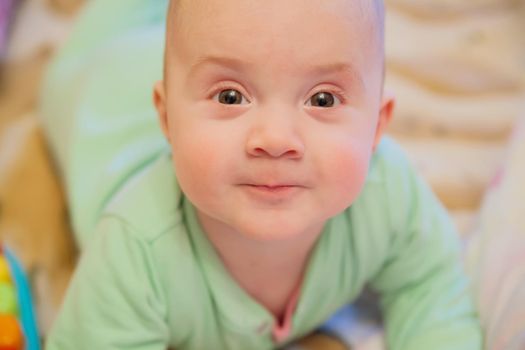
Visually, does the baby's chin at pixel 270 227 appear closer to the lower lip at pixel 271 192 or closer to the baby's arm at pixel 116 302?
the lower lip at pixel 271 192

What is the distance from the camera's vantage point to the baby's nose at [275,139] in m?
0.68

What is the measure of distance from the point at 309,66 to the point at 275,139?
0.08 m

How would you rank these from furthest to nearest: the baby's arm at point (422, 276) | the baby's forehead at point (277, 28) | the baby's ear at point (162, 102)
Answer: the baby's arm at point (422, 276), the baby's ear at point (162, 102), the baby's forehead at point (277, 28)

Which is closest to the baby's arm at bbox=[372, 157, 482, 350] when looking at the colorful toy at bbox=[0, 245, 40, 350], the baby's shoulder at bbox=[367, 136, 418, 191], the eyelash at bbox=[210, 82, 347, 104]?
the baby's shoulder at bbox=[367, 136, 418, 191]

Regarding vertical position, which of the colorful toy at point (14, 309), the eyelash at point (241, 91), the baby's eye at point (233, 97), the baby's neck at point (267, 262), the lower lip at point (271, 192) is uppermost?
the eyelash at point (241, 91)

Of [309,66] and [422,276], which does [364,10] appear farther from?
[422,276]

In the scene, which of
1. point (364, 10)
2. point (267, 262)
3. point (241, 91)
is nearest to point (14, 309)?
point (267, 262)

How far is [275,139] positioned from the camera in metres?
0.68

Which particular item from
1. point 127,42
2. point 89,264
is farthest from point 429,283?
point 127,42

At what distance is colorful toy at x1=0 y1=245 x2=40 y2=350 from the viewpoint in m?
0.85

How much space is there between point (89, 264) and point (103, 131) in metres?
0.30


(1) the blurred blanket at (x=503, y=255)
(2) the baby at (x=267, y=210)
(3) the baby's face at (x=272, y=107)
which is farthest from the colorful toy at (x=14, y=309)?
(1) the blurred blanket at (x=503, y=255)

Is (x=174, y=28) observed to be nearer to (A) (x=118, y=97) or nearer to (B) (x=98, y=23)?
(A) (x=118, y=97)

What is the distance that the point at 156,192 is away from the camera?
87 centimetres
